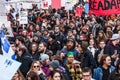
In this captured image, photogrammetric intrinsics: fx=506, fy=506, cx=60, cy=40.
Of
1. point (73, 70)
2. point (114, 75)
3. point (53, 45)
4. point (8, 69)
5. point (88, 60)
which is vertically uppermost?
point (8, 69)

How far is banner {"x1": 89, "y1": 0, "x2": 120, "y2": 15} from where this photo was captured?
15258mm

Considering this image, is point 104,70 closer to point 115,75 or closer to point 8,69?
point 115,75

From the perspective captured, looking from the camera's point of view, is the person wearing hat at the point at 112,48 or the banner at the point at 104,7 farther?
the banner at the point at 104,7

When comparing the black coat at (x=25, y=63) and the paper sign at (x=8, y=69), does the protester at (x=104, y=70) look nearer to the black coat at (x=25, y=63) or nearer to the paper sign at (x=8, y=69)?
the black coat at (x=25, y=63)

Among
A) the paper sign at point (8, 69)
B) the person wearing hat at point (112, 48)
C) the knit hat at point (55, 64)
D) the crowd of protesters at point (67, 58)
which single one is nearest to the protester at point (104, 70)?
the crowd of protesters at point (67, 58)

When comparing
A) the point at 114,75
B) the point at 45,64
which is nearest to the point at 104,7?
the point at 45,64

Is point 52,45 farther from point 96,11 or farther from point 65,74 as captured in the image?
point 65,74

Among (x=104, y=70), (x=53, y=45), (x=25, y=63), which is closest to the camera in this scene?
(x=104, y=70)

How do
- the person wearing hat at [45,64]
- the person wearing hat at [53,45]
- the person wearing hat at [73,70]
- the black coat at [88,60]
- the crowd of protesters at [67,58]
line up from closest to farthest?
the crowd of protesters at [67,58] < the person wearing hat at [45,64] < the person wearing hat at [73,70] < the black coat at [88,60] < the person wearing hat at [53,45]

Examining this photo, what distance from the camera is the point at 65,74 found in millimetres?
10117

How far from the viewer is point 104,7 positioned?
50.4 ft

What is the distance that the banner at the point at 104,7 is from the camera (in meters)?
15.3

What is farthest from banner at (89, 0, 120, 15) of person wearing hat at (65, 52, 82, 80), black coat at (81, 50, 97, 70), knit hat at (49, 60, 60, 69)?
knit hat at (49, 60, 60, 69)

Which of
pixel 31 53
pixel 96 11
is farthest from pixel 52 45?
pixel 31 53
